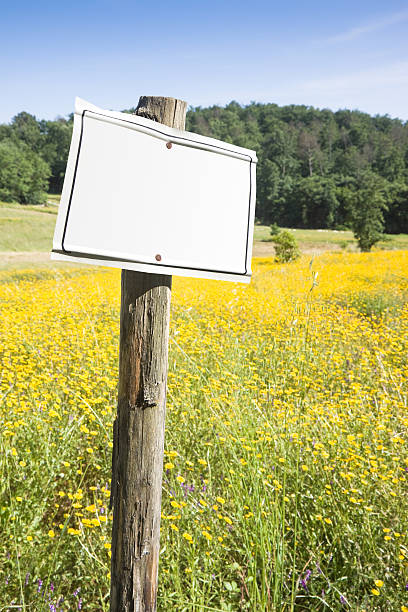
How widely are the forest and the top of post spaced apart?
150 feet

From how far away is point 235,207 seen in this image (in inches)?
50.4

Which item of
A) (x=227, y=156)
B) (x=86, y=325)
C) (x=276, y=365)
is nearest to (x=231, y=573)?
(x=227, y=156)

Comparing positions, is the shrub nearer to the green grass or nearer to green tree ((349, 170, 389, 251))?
green tree ((349, 170, 389, 251))

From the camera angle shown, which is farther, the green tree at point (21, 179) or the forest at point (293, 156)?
the forest at point (293, 156)

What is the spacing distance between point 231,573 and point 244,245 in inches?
56.6

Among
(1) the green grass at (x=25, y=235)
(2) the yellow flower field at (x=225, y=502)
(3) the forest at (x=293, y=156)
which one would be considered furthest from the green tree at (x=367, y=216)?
(3) the forest at (x=293, y=156)

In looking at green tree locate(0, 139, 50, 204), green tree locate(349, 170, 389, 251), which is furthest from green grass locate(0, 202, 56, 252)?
green tree locate(0, 139, 50, 204)

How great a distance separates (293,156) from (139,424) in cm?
9101

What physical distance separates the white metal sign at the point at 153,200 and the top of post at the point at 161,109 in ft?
0.43

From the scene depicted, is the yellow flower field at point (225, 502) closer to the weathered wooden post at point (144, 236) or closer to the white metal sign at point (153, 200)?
the weathered wooden post at point (144, 236)

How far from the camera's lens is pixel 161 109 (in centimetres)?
128

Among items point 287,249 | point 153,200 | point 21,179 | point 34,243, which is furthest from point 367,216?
point 21,179

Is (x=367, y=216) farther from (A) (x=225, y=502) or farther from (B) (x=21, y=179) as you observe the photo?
(B) (x=21, y=179)

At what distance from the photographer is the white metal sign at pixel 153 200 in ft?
3.42
